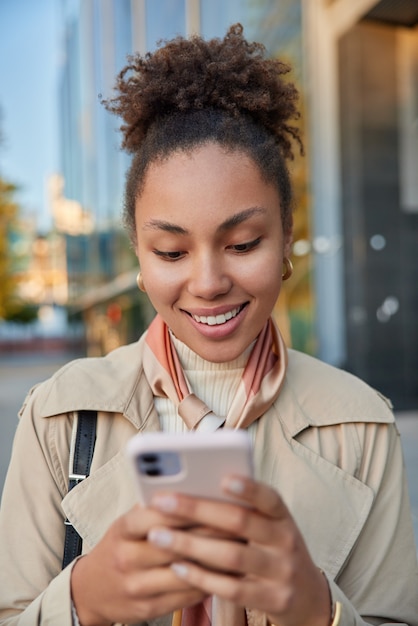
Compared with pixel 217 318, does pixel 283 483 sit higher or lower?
lower

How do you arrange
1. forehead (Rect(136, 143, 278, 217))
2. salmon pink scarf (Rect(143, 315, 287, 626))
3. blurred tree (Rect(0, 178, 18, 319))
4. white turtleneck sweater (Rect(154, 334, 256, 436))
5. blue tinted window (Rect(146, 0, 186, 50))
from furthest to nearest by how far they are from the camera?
blurred tree (Rect(0, 178, 18, 319)) < blue tinted window (Rect(146, 0, 186, 50)) < white turtleneck sweater (Rect(154, 334, 256, 436)) < salmon pink scarf (Rect(143, 315, 287, 626)) < forehead (Rect(136, 143, 278, 217))

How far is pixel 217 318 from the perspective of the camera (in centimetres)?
144

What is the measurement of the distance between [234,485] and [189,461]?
0.07m

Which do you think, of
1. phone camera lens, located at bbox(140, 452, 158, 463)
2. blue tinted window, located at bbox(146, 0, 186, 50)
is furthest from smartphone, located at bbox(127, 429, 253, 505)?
blue tinted window, located at bbox(146, 0, 186, 50)

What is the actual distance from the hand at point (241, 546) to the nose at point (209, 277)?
0.54m

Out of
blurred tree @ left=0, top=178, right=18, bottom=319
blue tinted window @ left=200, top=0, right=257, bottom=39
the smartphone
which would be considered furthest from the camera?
blurred tree @ left=0, top=178, right=18, bottom=319

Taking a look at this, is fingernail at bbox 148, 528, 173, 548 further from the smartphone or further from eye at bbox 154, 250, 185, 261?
eye at bbox 154, 250, 185, 261

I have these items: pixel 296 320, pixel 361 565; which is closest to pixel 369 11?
pixel 296 320

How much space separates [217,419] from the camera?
149 cm

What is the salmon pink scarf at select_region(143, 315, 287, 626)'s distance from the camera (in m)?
1.47

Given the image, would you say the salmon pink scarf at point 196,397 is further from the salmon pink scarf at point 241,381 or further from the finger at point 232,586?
the finger at point 232,586

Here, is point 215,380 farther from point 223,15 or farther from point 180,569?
point 223,15

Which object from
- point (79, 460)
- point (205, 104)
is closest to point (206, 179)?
point (205, 104)

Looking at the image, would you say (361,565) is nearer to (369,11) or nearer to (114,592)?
(114,592)
